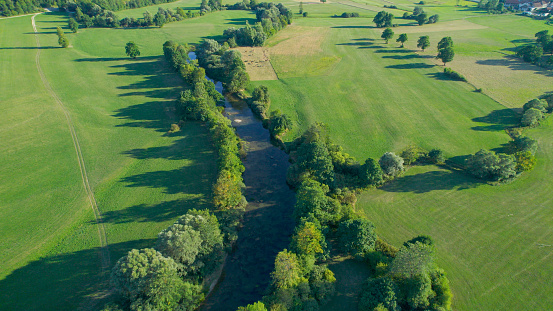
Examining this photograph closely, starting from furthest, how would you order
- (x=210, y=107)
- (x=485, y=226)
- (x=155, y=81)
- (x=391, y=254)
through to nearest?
1. (x=155, y=81)
2. (x=210, y=107)
3. (x=485, y=226)
4. (x=391, y=254)

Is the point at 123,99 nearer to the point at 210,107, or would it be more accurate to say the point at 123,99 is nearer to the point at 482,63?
the point at 210,107

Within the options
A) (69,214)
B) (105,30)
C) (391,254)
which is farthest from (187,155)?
(105,30)

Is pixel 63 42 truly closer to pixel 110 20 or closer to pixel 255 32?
pixel 110 20

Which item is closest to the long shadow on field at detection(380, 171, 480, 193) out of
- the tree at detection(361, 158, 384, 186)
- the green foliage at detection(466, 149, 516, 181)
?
the green foliage at detection(466, 149, 516, 181)

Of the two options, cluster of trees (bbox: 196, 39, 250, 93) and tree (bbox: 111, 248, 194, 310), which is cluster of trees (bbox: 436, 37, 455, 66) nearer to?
cluster of trees (bbox: 196, 39, 250, 93)

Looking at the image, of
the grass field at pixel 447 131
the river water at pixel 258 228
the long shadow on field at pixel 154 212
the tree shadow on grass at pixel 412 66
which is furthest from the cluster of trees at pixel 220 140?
the tree shadow on grass at pixel 412 66

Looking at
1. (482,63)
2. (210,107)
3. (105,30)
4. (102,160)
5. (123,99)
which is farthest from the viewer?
(105,30)

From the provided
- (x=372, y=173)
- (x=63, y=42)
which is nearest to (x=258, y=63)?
(x=372, y=173)
